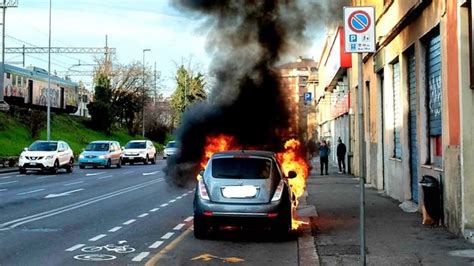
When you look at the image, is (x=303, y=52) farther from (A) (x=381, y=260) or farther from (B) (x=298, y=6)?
(A) (x=381, y=260)

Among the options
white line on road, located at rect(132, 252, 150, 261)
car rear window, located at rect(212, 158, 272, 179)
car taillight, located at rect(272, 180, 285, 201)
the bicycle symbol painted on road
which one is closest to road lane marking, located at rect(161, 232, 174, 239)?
the bicycle symbol painted on road

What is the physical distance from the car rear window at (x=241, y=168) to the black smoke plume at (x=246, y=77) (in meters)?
5.93

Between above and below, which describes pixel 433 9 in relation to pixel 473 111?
above

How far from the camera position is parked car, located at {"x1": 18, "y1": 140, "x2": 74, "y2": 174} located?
3161cm

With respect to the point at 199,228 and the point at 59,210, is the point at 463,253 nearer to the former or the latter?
the point at 199,228

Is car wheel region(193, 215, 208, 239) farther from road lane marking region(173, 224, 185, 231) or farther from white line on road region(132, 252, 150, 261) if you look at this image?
white line on road region(132, 252, 150, 261)

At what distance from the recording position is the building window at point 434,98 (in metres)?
12.2

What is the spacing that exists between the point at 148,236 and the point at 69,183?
14.9m

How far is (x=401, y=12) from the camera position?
15.6 metres

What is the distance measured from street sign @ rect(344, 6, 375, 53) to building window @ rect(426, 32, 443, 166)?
4534 mm

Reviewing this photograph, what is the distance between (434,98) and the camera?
12.7m

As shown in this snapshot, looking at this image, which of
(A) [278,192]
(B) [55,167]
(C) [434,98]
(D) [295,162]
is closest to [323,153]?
(D) [295,162]

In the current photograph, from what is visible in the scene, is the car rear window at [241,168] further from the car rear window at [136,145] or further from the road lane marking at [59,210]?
the car rear window at [136,145]

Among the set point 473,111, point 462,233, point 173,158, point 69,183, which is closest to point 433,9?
point 473,111
